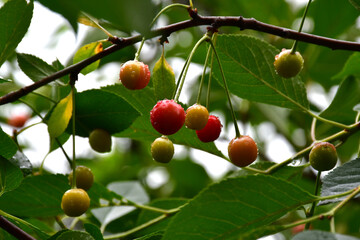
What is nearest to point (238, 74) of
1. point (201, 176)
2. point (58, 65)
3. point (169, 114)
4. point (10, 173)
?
point (169, 114)

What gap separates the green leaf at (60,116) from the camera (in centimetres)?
146

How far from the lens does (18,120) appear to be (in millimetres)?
3586

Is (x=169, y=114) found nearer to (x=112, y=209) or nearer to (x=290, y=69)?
(x=290, y=69)

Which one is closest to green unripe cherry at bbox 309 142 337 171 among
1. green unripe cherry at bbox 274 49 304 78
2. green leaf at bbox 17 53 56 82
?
green unripe cherry at bbox 274 49 304 78

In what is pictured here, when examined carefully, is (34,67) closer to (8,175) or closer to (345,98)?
(8,175)

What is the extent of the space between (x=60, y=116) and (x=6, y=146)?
18 cm

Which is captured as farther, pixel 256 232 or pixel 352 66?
pixel 352 66

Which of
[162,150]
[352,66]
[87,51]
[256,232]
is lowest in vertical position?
[256,232]

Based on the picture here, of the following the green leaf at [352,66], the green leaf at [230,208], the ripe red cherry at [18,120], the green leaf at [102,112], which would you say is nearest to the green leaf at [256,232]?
the green leaf at [230,208]

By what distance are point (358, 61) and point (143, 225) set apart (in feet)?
3.38

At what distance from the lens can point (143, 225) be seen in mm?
1887

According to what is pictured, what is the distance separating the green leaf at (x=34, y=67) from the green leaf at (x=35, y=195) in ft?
1.36

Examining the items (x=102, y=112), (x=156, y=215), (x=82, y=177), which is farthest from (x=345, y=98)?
(x=82, y=177)

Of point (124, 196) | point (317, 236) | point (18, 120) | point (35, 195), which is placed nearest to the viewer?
point (317, 236)
